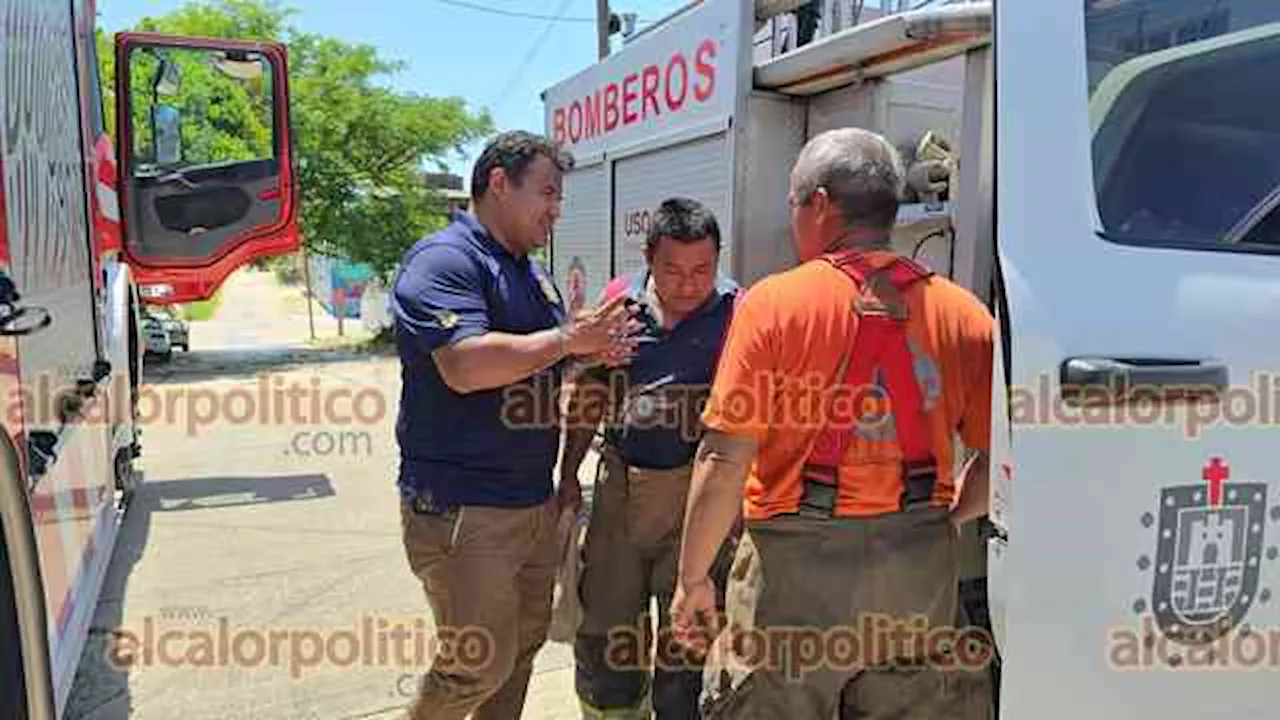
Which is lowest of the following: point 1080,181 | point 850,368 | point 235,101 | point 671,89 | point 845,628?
point 845,628

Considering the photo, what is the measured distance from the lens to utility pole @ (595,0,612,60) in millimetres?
13578

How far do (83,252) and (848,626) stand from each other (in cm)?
281

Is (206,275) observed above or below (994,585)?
above

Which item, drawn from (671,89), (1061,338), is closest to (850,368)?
(1061,338)

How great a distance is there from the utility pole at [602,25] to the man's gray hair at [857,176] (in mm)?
12151

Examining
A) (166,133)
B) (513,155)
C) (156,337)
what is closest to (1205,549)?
(513,155)

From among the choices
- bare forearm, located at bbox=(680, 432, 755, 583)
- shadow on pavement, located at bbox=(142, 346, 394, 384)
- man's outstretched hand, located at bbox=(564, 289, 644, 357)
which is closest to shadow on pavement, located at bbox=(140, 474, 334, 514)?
man's outstretched hand, located at bbox=(564, 289, 644, 357)

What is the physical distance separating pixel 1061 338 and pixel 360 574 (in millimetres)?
3758

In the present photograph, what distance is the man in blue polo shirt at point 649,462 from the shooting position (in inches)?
107

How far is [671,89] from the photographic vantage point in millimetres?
4496

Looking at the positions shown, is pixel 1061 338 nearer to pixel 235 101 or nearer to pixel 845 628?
pixel 845 628

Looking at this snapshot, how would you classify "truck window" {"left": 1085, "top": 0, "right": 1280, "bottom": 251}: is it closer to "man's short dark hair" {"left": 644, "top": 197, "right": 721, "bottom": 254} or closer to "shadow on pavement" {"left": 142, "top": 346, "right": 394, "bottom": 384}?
"man's short dark hair" {"left": 644, "top": 197, "right": 721, "bottom": 254}

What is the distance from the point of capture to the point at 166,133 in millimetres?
5402
